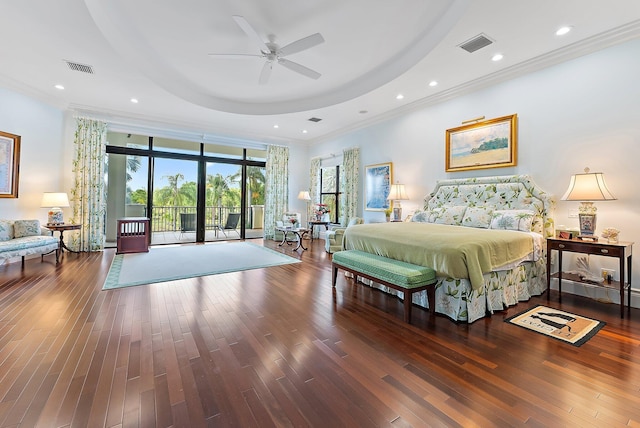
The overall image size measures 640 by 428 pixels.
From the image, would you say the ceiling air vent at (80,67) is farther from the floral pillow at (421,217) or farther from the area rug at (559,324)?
the area rug at (559,324)

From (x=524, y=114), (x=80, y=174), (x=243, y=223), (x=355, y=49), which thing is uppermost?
(x=355, y=49)

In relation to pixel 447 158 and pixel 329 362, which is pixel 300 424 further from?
pixel 447 158

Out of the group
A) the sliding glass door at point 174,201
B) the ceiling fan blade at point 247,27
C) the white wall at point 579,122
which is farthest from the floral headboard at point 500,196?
the sliding glass door at point 174,201

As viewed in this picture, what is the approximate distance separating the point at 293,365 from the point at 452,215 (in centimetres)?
348

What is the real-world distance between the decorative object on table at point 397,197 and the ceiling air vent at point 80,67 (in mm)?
5422

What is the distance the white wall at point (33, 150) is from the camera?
4863mm

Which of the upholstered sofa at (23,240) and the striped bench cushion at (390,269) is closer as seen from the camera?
the striped bench cushion at (390,269)

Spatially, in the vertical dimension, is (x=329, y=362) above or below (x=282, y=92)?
below

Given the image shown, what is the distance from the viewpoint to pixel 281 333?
2.39 metres

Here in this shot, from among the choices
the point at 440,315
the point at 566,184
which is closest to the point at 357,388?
the point at 440,315

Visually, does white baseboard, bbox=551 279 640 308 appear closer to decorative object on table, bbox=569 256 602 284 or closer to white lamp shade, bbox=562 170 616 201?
decorative object on table, bbox=569 256 602 284

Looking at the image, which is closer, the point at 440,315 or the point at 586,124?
the point at 440,315

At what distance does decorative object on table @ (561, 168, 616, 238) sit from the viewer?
2982 millimetres

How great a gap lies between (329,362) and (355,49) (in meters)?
3.94
